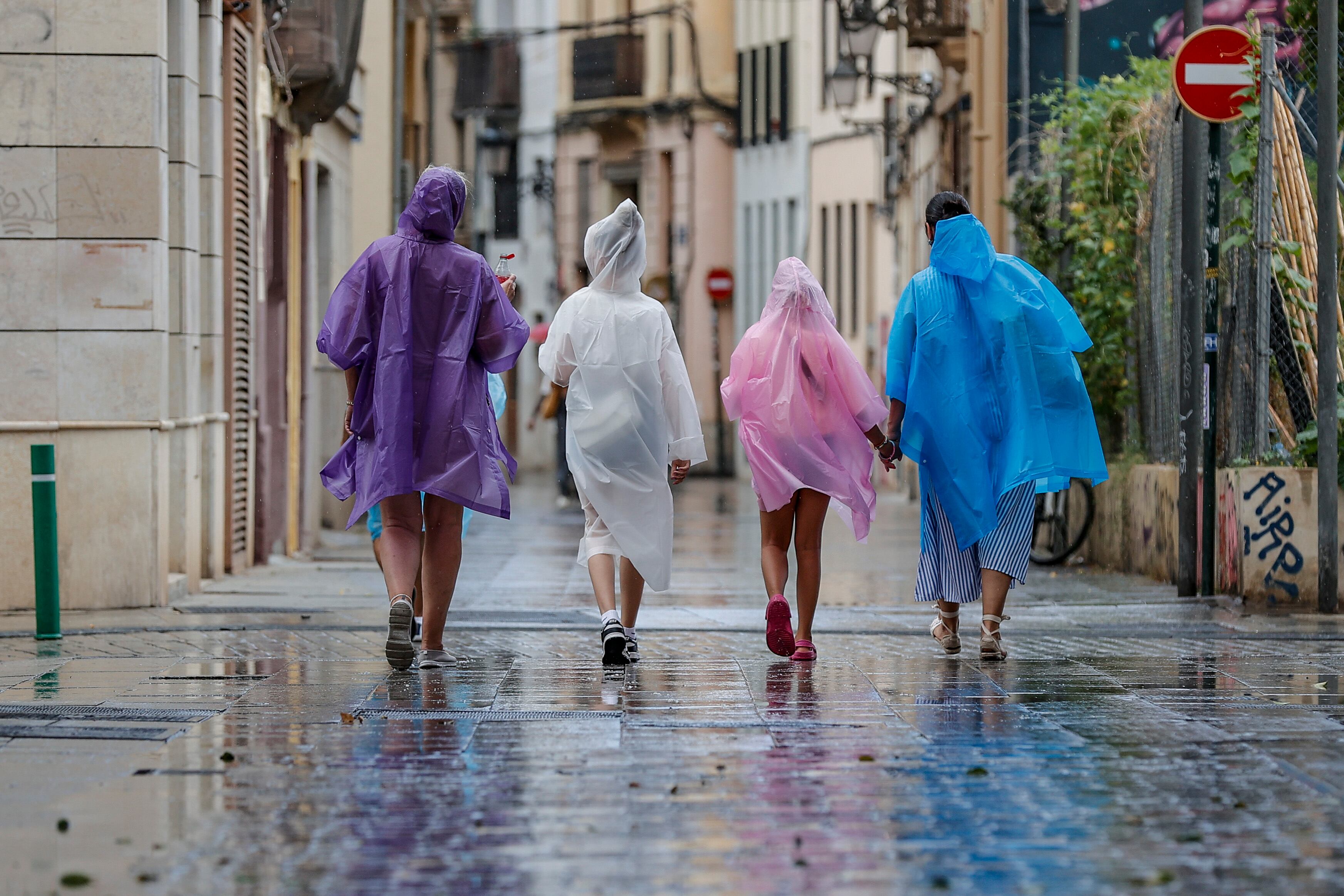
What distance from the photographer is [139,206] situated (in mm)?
10805

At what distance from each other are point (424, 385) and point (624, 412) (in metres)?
0.96

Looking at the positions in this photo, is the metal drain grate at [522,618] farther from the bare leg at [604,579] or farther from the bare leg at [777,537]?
the bare leg at [777,537]

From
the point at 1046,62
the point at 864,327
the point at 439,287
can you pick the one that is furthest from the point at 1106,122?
the point at 864,327

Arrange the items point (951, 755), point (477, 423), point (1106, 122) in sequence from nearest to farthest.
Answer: point (951, 755)
point (477, 423)
point (1106, 122)

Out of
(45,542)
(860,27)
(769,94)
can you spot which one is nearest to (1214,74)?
(45,542)

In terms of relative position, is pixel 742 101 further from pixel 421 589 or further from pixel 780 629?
pixel 780 629

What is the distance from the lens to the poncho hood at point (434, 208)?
27.8 feet

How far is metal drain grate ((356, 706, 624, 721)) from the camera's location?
6949mm

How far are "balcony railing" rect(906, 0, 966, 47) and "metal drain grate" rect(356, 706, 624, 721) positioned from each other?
1740cm

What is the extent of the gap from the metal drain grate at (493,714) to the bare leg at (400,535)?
1299mm

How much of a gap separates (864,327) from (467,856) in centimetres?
3198

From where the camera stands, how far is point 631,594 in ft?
29.4

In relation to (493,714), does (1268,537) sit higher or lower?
higher

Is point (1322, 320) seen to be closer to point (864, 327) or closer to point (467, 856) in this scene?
point (467, 856)
